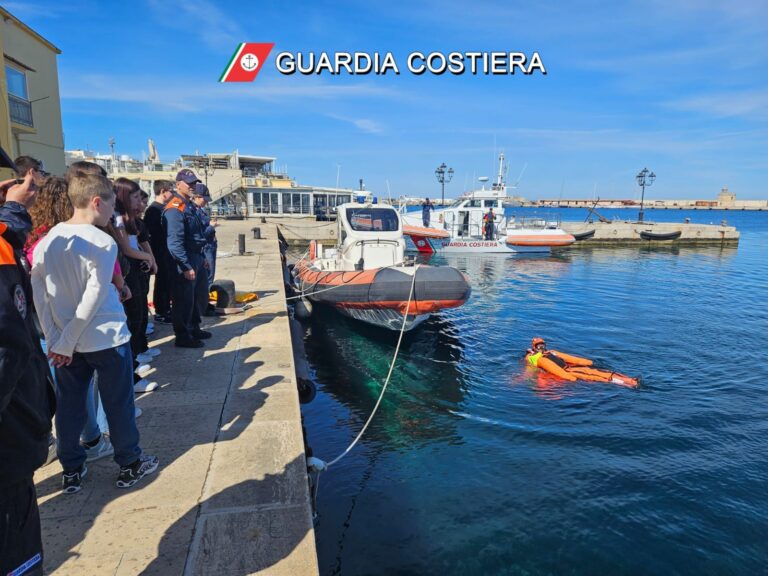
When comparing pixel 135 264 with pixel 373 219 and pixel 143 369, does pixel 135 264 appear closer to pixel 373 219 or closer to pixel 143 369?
pixel 143 369

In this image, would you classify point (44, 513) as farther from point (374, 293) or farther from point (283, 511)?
point (374, 293)

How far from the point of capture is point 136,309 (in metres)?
4.57

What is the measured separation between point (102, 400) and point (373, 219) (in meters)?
8.89

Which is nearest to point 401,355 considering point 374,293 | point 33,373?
point 374,293

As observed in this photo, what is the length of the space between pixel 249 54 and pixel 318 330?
388 inches

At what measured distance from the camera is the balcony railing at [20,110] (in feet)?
54.4

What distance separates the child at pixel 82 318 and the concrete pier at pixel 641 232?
113 feet

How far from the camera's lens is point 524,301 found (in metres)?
14.8

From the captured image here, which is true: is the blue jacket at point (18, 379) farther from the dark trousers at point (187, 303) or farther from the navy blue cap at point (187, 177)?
the navy blue cap at point (187, 177)

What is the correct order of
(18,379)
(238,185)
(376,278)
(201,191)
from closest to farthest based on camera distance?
(18,379)
(201,191)
(376,278)
(238,185)

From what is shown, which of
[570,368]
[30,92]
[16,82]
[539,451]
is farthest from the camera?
[30,92]

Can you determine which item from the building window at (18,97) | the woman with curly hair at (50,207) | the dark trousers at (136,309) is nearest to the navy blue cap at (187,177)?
the dark trousers at (136,309)

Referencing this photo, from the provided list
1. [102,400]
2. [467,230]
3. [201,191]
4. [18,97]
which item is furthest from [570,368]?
[467,230]

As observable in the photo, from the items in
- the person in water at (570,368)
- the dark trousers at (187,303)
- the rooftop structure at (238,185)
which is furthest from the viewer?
the rooftop structure at (238,185)
